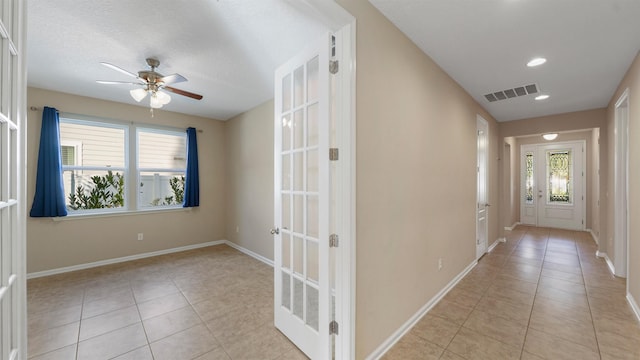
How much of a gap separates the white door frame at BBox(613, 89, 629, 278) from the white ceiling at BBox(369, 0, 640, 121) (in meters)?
0.45

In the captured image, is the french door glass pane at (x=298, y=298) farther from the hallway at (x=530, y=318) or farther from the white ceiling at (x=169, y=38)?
the white ceiling at (x=169, y=38)

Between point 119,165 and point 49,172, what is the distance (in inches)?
33.4

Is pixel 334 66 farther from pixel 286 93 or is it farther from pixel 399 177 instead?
pixel 399 177

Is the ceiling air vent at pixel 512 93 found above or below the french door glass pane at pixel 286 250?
above

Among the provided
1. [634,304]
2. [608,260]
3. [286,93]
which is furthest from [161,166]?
[608,260]

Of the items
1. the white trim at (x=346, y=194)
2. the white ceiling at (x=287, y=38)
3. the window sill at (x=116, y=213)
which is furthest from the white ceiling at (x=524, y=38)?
the window sill at (x=116, y=213)

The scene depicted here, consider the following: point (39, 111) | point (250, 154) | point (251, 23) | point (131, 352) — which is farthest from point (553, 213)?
point (39, 111)

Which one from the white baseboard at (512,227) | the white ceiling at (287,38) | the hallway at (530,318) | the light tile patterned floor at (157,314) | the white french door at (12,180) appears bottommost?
the light tile patterned floor at (157,314)

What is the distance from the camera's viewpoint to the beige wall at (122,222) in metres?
3.53

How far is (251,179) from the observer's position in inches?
181

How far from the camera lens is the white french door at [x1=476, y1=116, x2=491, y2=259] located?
405cm

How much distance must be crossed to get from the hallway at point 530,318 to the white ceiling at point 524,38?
257 centimetres

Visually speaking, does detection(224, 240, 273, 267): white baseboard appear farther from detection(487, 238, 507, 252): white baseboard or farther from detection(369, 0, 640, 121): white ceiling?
detection(487, 238, 507, 252): white baseboard

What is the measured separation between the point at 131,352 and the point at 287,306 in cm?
127
